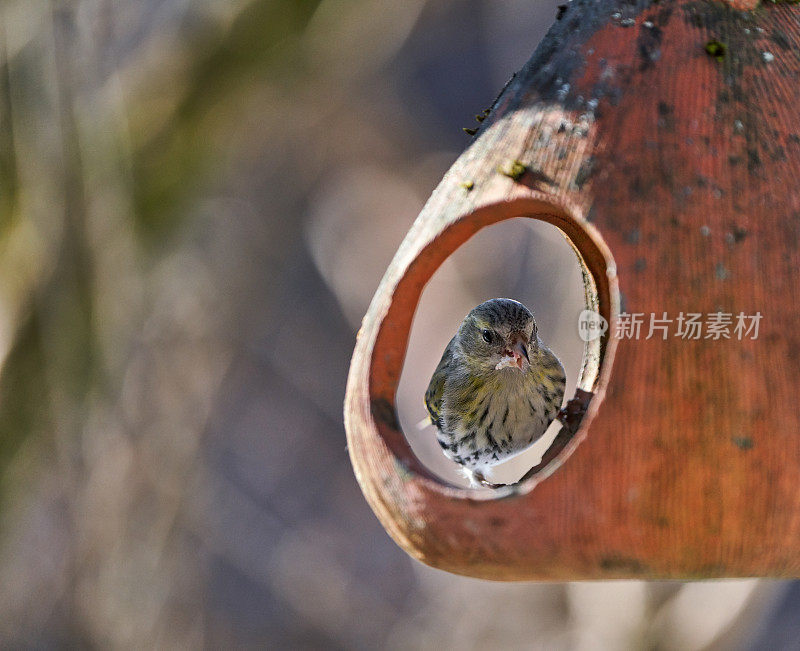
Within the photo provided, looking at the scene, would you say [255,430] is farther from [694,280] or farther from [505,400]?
[694,280]

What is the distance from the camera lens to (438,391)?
175 inches

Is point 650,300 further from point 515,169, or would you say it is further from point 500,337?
point 500,337

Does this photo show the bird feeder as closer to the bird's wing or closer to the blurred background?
the bird's wing

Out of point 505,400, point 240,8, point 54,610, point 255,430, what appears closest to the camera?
point 505,400

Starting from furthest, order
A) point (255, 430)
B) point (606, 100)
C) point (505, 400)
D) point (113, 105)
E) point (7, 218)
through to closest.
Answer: point (255, 430) < point (7, 218) < point (113, 105) < point (505, 400) < point (606, 100)

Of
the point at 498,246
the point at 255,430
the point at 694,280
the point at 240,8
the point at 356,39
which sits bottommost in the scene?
the point at 255,430

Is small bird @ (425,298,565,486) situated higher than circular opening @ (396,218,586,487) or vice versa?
circular opening @ (396,218,586,487)

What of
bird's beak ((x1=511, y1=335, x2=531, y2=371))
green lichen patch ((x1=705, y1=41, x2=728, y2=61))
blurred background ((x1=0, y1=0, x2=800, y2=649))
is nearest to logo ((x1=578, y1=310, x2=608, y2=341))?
bird's beak ((x1=511, y1=335, x2=531, y2=371))

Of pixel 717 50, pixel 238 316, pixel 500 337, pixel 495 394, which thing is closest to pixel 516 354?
pixel 500 337

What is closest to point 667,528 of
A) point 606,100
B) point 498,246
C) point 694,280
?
point 694,280

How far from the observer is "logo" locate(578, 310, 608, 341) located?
3.16 metres

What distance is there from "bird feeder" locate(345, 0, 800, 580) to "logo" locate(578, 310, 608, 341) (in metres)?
0.12

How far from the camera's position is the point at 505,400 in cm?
418

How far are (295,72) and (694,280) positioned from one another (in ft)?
20.0
